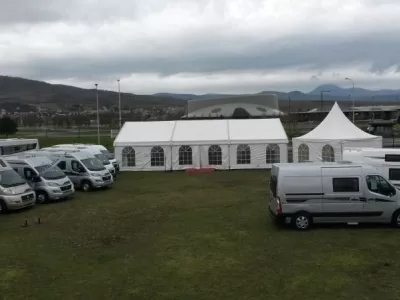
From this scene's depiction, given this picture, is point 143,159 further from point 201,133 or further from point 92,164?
point 92,164

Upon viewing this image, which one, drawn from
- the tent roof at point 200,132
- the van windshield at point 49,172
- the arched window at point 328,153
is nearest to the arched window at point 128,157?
the tent roof at point 200,132

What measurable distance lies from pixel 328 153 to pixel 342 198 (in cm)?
1562

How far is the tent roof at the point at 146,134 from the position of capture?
32656 millimetres

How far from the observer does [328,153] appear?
96.7 feet

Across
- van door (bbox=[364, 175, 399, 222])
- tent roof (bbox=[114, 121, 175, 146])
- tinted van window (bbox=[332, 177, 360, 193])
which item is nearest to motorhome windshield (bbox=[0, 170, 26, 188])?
tinted van window (bbox=[332, 177, 360, 193])

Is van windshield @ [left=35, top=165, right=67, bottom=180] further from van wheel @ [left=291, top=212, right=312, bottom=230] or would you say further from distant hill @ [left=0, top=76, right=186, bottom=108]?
distant hill @ [left=0, top=76, right=186, bottom=108]

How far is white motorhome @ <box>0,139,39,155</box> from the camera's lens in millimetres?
28859

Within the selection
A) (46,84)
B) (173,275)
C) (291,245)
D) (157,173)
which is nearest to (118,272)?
(173,275)

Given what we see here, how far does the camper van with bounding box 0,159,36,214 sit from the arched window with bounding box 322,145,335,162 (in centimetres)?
1771

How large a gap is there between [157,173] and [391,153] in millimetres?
16845

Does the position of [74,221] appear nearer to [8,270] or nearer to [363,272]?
[8,270]

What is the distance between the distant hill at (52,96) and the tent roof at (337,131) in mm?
134203

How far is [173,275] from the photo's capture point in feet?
34.6

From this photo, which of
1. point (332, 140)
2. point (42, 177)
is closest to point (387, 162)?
point (332, 140)
